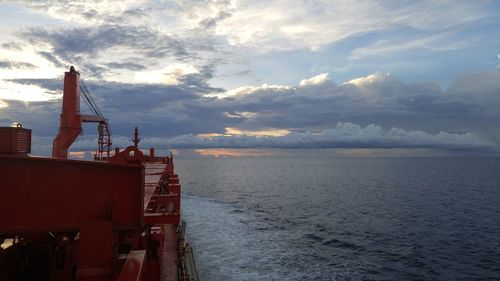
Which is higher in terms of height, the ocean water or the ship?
the ship

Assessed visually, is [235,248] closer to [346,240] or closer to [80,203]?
[346,240]

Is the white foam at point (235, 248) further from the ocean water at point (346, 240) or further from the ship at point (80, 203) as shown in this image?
the ship at point (80, 203)

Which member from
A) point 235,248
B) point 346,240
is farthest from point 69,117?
point 346,240

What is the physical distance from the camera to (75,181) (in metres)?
6.81

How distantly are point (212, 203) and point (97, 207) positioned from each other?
61.4m

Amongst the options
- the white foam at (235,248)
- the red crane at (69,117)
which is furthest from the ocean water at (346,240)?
the red crane at (69,117)

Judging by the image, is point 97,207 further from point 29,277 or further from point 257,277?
point 257,277

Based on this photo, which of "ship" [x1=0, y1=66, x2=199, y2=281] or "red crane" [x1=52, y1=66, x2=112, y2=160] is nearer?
"ship" [x1=0, y1=66, x2=199, y2=281]

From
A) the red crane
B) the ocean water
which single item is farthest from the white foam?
the red crane

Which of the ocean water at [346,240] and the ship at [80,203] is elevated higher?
the ship at [80,203]

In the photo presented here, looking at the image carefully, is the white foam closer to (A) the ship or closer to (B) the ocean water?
(B) the ocean water

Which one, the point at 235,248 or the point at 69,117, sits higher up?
the point at 69,117

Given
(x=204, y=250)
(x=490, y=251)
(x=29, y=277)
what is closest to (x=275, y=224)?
(x=204, y=250)

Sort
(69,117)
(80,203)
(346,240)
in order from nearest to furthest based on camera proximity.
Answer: (80,203) → (69,117) → (346,240)
